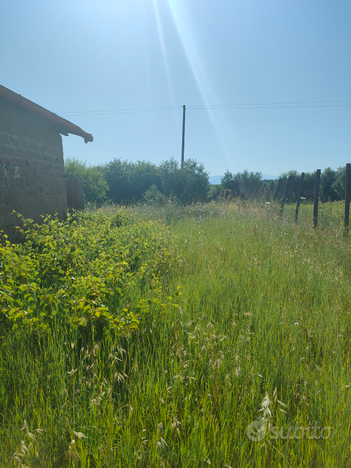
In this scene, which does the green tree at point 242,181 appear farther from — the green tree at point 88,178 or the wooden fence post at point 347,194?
the wooden fence post at point 347,194

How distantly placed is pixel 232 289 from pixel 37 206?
4222 mm

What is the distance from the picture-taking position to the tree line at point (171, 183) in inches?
650

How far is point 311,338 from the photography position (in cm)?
225

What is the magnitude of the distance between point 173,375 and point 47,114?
207 inches

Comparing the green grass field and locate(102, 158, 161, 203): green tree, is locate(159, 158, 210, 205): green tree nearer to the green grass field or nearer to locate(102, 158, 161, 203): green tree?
locate(102, 158, 161, 203): green tree

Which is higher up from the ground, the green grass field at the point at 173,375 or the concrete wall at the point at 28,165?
the concrete wall at the point at 28,165

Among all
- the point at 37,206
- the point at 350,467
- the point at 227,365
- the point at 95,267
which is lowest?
the point at 350,467

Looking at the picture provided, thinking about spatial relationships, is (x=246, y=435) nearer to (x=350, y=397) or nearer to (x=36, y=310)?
(x=350, y=397)

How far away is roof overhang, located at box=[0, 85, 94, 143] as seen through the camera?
13.3 ft

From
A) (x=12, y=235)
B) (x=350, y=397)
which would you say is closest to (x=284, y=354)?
(x=350, y=397)

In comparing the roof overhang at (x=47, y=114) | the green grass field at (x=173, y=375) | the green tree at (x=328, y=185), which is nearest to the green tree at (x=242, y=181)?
the green tree at (x=328, y=185)
